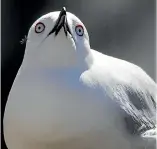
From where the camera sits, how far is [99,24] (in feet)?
3.22

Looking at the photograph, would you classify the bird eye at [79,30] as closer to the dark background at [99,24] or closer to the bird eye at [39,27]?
the bird eye at [39,27]

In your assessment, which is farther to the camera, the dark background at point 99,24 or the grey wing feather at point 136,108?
the dark background at point 99,24

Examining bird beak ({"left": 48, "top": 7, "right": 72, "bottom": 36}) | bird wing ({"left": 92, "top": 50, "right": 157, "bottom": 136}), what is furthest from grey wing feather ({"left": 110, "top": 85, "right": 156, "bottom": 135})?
bird beak ({"left": 48, "top": 7, "right": 72, "bottom": 36})

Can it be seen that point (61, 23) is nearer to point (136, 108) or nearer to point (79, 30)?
point (79, 30)

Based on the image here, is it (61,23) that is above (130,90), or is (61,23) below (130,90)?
above

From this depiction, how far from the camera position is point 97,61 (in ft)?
2.45

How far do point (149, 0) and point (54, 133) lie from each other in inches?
13.7

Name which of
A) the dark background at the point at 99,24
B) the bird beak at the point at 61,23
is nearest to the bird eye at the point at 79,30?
the bird beak at the point at 61,23

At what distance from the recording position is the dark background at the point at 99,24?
38.1 inches

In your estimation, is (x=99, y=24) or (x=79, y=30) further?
(x=99, y=24)

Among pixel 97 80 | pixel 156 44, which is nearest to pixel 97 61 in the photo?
pixel 97 80

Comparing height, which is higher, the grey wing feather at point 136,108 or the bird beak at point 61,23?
the bird beak at point 61,23

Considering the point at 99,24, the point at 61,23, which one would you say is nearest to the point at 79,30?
the point at 61,23

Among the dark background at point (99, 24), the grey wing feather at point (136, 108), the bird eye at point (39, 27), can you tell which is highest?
the bird eye at point (39, 27)
